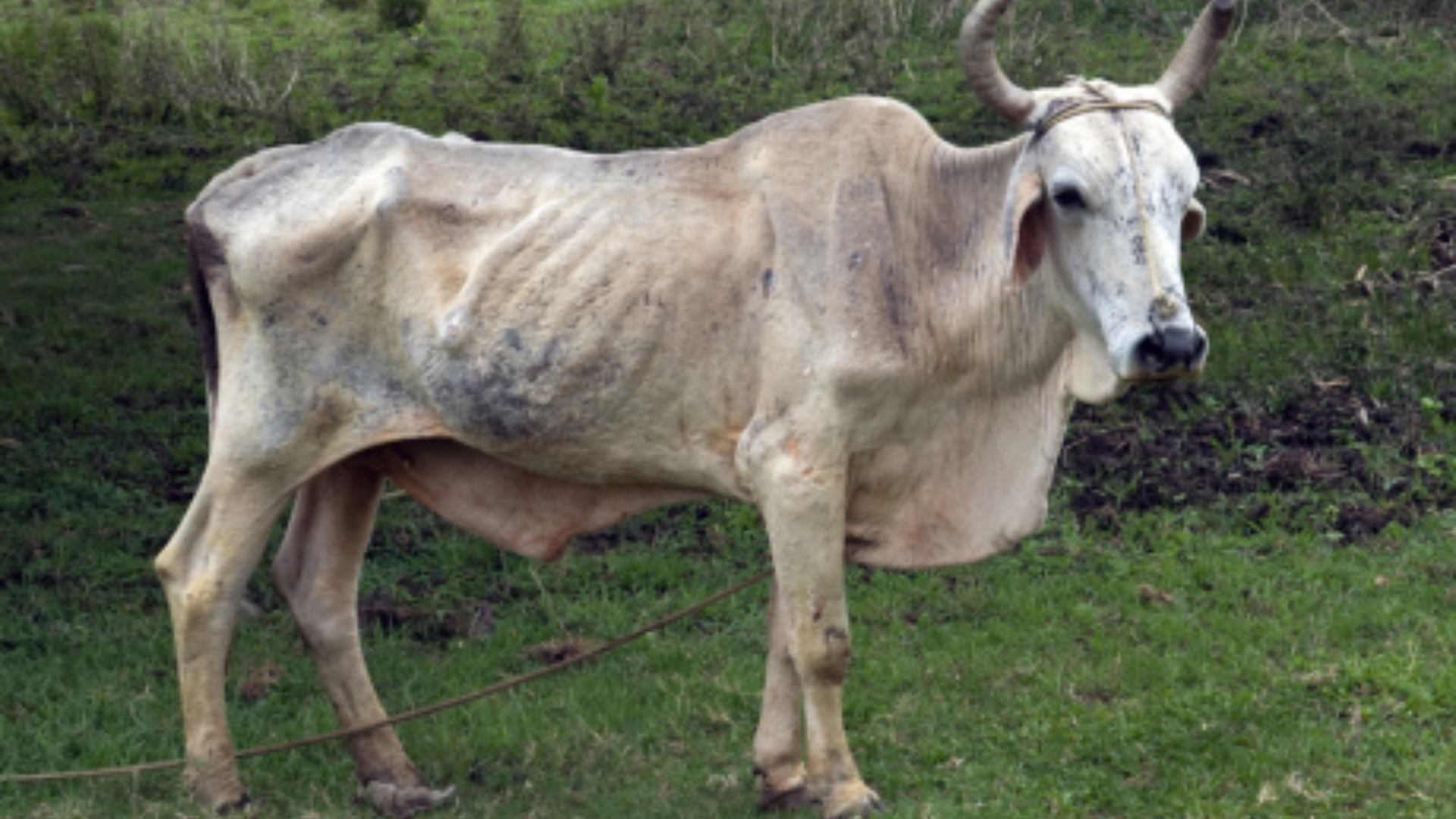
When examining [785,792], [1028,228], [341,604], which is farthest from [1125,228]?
[341,604]

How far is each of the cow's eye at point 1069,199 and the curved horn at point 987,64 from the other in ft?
0.84

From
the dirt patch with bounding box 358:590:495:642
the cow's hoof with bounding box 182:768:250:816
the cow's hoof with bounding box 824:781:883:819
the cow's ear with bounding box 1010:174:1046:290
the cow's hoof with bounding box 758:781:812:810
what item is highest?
the cow's ear with bounding box 1010:174:1046:290

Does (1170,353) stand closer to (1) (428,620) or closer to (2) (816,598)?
(2) (816,598)

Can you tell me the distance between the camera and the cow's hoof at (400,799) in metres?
5.52

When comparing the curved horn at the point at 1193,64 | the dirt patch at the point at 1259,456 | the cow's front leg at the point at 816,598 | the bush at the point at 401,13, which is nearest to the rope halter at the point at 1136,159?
the curved horn at the point at 1193,64

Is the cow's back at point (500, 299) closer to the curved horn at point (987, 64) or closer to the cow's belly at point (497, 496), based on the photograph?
the cow's belly at point (497, 496)

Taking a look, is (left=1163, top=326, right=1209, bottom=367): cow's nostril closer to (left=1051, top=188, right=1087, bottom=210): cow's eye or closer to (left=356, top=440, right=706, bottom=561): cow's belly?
(left=1051, top=188, right=1087, bottom=210): cow's eye

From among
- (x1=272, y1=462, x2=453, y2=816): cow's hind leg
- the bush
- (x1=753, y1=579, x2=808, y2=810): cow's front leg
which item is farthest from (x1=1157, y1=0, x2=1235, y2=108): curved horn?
the bush

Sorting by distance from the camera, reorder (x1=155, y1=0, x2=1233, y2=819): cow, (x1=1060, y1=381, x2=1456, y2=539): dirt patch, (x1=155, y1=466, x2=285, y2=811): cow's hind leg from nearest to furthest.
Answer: (x1=155, y1=0, x2=1233, y2=819): cow → (x1=155, y1=466, x2=285, y2=811): cow's hind leg → (x1=1060, y1=381, x2=1456, y2=539): dirt patch

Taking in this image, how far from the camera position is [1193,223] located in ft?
16.0

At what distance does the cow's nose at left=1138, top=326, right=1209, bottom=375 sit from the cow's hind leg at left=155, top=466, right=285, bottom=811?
94.8 inches

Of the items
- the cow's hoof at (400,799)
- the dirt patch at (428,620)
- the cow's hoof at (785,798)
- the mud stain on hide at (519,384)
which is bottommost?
the dirt patch at (428,620)

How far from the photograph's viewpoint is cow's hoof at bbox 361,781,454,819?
5.52 metres

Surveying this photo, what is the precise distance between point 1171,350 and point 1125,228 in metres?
0.33
